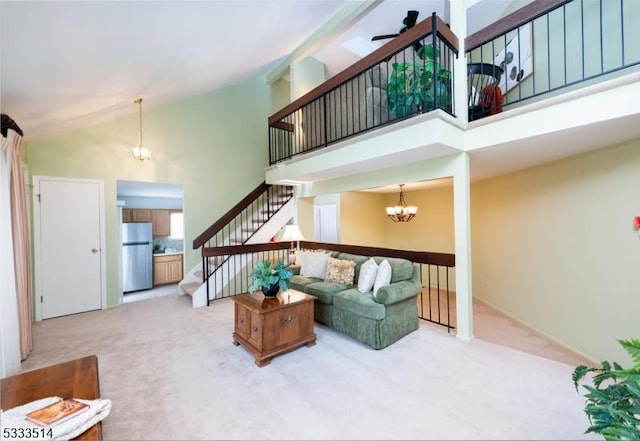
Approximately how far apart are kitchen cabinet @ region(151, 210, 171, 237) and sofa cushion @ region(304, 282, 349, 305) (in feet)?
16.1

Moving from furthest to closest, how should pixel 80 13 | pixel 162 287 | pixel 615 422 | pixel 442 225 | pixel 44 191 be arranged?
pixel 162 287 → pixel 442 225 → pixel 44 191 → pixel 80 13 → pixel 615 422

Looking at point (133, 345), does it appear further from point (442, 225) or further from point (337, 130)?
point (442, 225)

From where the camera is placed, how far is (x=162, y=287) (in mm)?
6254

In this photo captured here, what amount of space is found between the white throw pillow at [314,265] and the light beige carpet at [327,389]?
0.90 metres

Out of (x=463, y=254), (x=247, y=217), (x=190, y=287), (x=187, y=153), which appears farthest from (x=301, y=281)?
(x=187, y=153)

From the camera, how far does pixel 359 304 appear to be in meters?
3.01

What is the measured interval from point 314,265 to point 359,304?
49.7 inches

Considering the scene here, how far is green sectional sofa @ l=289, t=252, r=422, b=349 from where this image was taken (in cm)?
289

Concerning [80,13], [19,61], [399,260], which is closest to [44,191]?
[19,61]

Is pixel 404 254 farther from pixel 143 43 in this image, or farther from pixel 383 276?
pixel 143 43

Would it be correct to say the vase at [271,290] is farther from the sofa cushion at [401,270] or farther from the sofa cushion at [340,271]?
the sofa cushion at [401,270]

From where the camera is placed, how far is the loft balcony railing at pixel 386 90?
2836mm

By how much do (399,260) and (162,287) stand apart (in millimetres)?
5510

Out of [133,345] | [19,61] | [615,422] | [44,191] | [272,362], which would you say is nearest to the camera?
[615,422]
